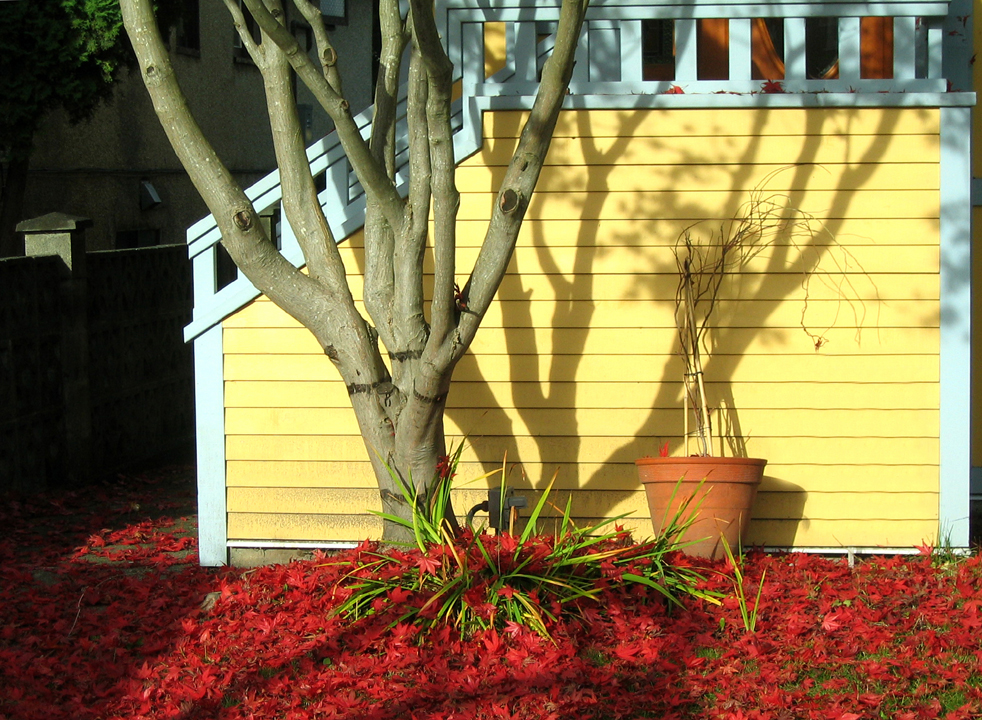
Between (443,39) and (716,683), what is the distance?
3862mm

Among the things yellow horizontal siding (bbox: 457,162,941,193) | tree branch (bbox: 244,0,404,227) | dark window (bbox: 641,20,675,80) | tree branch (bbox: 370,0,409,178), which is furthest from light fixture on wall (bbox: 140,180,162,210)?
tree branch (bbox: 244,0,404,227)

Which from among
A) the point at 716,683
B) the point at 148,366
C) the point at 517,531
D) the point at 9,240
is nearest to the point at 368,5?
the point at 9,240

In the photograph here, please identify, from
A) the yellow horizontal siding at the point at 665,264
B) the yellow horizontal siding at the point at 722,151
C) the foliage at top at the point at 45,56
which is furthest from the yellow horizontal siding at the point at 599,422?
the foliage at top at the point at 45,56

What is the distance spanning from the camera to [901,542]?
20.3 ft

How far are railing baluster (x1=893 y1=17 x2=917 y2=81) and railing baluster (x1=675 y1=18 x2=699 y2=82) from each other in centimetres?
111

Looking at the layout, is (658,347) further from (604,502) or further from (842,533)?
(842,533)

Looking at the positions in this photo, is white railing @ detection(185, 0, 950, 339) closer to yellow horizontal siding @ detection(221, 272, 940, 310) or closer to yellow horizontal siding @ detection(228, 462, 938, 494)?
yellow horizontal siding @ detection(221, 272, 940, 310)

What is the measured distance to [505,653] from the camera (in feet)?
15.3

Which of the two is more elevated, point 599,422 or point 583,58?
point 583,58

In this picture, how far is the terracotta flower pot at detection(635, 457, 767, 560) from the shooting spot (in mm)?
5746

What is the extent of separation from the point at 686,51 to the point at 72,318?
16.8 feet

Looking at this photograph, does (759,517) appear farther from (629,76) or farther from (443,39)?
(443,39)

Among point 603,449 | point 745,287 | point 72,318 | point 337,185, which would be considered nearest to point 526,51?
point 337,185

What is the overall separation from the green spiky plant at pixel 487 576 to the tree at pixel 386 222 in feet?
0.88
